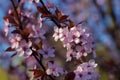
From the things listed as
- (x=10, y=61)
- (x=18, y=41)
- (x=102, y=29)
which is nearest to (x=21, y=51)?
(x=18, y=41)

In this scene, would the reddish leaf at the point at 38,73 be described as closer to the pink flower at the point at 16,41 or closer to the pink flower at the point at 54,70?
the pink flower at the point at 54,70

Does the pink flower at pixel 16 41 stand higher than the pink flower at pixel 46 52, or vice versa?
the pink flower at pixel 16 41

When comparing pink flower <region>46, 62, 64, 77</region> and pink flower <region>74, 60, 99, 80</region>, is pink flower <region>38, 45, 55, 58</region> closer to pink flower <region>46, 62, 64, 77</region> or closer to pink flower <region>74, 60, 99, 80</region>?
pink flower <region>46, 62, 64, 77</region>

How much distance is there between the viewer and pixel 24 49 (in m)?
2.17

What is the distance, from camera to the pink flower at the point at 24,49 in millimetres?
2164

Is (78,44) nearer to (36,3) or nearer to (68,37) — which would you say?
(68,37)

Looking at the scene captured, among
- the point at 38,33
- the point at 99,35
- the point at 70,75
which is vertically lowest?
the point at 70,75

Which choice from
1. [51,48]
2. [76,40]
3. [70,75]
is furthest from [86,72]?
[51,48]

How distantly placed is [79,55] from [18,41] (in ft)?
1.24

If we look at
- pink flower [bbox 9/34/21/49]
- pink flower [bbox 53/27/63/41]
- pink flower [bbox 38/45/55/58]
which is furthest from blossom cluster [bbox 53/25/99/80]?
pink flower [bbox 9/34/21/49]

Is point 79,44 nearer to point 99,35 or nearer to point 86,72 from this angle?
point 86,72

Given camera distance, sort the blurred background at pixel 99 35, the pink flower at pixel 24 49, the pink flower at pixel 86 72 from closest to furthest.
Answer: the pink flower at pixel 86 72, the pink flower at pixel 24 49, the blurred background at pixel 99 35

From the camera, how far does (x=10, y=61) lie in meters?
5.05

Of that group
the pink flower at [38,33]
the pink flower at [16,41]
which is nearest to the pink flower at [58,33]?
the pink flower at [38,33]
